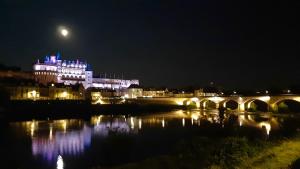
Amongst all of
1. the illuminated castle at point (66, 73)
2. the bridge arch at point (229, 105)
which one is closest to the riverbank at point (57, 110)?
the bridge arch at point (229, 105)

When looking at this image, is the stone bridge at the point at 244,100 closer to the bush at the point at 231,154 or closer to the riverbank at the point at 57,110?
the riverbank at the point at 57,110

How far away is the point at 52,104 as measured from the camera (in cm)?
5959

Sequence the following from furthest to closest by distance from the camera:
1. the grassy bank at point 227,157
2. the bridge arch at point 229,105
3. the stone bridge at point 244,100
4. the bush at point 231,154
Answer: the bridge arch at point 229,105
the stone bridge at point 244,100
the bush at point 231,154
the grassy bank at point 227,157

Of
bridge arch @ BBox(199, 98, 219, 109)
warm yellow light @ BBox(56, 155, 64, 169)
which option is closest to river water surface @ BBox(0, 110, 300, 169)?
warm yellow light @ BBox(56, 155, 64, 169)

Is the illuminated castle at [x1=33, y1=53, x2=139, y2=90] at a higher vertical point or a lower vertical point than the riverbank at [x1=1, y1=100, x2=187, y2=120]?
higher

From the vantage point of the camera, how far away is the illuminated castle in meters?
122

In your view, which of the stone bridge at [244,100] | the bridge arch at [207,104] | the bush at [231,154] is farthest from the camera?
the bridge arch at [207,104]

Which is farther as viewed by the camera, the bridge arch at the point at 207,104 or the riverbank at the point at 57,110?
the bridge arch at the point at 207,104

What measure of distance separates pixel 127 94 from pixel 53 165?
355 ft

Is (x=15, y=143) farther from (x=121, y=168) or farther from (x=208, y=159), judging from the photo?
(x=208, y=159)

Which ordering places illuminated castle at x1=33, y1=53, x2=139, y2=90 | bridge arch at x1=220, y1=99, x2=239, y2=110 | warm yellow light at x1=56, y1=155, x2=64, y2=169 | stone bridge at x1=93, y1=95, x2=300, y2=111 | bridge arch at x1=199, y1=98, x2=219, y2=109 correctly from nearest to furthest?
1. warm yellow light at x1=56, y1=155, x2=64, y2=169
2. stone bridge at x1=93, y1=95, x2=300, y2=111
3. bridge arch at x1=220, y1=99, x2=239, y2=110
4. bridge arch at x1=199, y1=98, x2=219, y2=109
5. illuminated castle at x1=33, y1=53, x2=139, y2=90

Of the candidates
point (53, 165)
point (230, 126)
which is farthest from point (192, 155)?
point (53, 165)

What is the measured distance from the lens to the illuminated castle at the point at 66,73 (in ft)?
400

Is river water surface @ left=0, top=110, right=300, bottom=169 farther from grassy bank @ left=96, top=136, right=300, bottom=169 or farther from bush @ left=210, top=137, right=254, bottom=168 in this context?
bush @ left=210, top=137, right=254, bottom=168
